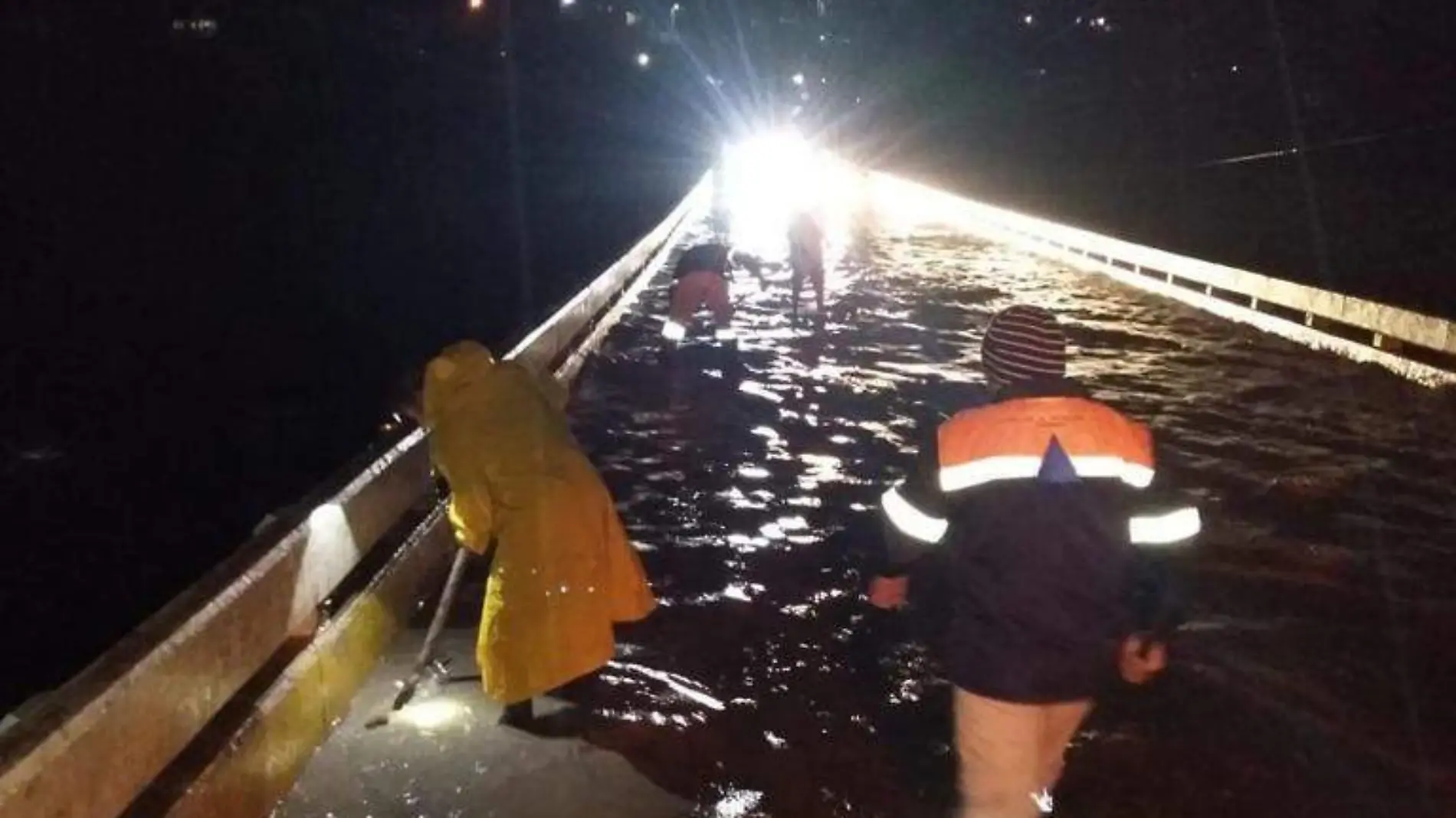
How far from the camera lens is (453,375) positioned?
225 inches

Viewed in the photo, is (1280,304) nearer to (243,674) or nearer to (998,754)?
(243,674)

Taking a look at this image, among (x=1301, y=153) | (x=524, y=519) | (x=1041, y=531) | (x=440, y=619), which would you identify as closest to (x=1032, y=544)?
(x=1041, y=531)

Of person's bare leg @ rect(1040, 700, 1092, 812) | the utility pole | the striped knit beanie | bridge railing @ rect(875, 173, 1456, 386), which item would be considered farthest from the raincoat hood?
the utility pole

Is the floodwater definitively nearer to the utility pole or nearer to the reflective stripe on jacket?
the reflective stripe on jacket

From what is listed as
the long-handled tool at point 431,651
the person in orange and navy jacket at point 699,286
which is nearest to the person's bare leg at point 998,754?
the long-handled tool at point 431,651

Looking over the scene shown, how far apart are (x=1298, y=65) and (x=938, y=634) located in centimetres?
8665

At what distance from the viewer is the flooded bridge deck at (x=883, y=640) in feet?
19.3

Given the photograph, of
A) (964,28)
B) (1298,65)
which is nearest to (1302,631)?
(1298,65)

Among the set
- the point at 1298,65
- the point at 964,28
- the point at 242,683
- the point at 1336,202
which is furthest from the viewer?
the point at 964,28

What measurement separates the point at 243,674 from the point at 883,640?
312 cm

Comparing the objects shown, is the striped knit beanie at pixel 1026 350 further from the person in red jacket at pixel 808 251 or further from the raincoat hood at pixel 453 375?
the person in red jacket at pixel 808 251

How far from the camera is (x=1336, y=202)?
159 feet

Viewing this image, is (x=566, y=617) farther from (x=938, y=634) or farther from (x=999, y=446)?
(x=999, y=446)

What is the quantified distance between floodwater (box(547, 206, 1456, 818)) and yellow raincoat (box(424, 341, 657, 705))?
0.53m
